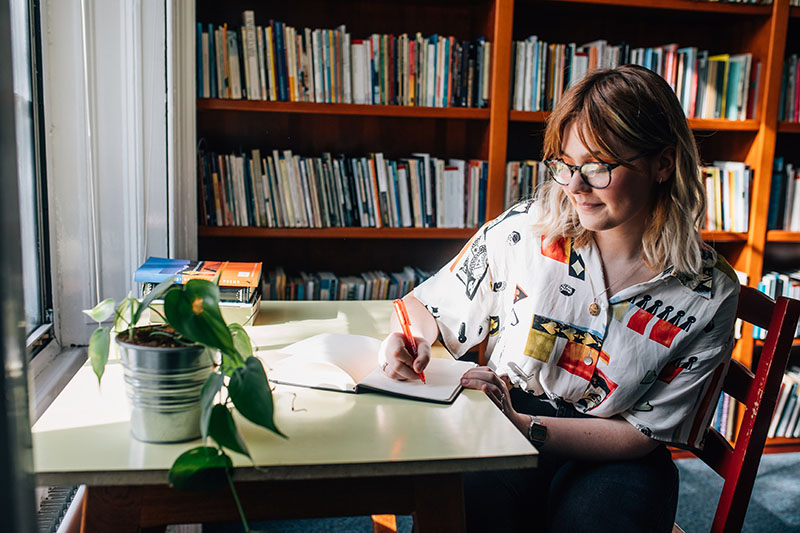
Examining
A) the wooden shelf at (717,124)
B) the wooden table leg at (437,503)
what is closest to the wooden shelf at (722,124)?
the wooden shelf at (717,124)

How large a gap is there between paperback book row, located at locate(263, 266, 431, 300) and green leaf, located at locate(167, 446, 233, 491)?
5.03ft

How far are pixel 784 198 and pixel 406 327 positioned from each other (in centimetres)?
194

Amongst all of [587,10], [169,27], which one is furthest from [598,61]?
[169,27]

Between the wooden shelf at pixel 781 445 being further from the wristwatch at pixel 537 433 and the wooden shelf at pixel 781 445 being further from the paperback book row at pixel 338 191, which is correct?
the wristwatch at pixel 537 433

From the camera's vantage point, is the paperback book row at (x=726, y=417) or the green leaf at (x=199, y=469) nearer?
the green leaf at (x=199, y=469)

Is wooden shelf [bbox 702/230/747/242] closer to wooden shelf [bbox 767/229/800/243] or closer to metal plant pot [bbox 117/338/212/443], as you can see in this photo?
wooden shelf [bbox 767/229/800/243]

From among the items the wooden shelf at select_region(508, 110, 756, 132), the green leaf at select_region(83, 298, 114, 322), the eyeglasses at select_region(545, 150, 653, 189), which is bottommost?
the green leaf at select_region(83, 298, 114, 322)

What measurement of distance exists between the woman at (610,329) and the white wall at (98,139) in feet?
2.45

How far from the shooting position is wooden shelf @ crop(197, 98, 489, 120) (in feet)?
6.69

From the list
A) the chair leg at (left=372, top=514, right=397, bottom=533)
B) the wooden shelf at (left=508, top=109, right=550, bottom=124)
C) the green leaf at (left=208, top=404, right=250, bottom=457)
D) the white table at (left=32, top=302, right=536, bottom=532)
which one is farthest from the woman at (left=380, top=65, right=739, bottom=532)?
the wooden shelf at (left=508, top=109, right=550, bottom=124)

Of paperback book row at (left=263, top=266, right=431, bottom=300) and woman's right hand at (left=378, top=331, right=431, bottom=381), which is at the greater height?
woman's right hand at (left=378, top=331, right=431, bottom=381)

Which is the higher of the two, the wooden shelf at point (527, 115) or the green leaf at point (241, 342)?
the wooden shelf at point (527, 115)

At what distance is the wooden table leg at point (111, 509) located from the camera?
0.77m

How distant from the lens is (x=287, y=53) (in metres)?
2.07
